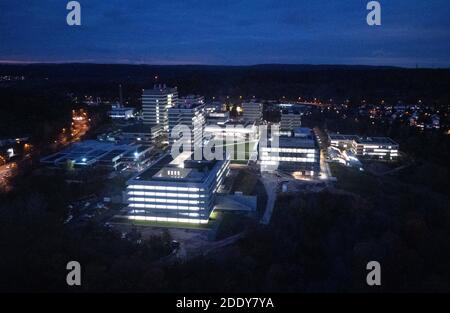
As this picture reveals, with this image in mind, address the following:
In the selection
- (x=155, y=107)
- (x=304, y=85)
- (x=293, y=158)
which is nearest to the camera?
(x=293, y=158)

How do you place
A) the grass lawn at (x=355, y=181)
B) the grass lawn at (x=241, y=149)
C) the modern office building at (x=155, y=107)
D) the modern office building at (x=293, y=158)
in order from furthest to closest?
the modern office building at (x=155, y=107), the grass lawn at (x=241, y=149), the modern office building at (x=293, y=158), the grass lawn at (x=355, y=181)

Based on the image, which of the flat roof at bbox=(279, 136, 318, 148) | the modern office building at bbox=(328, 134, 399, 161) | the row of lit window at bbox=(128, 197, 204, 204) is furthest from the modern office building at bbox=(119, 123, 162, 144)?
the modern office building at bbox=(328, 134, 399, 161)

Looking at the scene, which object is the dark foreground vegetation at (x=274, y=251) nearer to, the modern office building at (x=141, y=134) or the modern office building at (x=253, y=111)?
the modern office building at (x=141, y=134)

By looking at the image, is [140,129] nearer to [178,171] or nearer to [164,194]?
[178,171]

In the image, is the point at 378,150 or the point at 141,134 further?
the point at 141,134

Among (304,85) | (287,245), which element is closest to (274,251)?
(287,245)

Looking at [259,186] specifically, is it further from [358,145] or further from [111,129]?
[111,129]

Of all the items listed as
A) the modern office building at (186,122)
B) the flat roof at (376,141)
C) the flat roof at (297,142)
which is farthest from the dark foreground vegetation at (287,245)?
the modern office building at (186,122)
